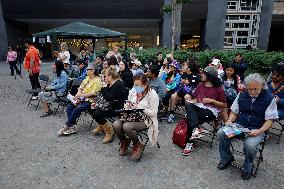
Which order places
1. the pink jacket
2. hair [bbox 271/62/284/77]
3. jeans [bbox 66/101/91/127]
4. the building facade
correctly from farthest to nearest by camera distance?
the building facade → the pink jacket → jeans [bbox 66/101/91/127] → hair [bbox 271/62/284/77]

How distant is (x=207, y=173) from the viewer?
423 cm

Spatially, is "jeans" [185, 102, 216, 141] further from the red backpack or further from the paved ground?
the paved ground

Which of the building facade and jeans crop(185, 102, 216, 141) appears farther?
the building facade

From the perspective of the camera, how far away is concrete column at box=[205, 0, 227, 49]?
22031 millimetres

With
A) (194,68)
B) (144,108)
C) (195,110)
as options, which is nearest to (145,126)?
(144,108)

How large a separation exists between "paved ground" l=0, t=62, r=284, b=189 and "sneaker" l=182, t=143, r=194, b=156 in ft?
0.29

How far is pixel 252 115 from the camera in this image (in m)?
4.09

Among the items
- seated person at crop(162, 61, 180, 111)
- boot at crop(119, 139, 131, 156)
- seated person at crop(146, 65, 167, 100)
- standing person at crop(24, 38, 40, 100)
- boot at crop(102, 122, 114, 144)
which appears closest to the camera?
boot at crop(119, 139, 131, 156)

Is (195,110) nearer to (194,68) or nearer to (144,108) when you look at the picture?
(144,108)

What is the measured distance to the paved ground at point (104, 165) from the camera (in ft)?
13.0

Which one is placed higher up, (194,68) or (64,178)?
(194,68)

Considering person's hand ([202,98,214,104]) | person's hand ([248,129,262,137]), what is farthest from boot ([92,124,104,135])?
person's hand ([248,129,262,137])

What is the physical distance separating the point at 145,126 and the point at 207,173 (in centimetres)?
137

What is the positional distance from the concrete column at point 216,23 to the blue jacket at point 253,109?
1972cm
